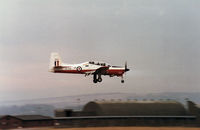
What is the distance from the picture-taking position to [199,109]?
391ft

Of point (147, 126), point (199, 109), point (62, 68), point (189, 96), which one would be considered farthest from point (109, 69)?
point (189, 96)

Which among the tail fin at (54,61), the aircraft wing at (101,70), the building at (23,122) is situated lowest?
the building at (23,122)

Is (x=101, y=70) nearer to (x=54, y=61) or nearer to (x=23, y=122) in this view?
(x=54, y=61)

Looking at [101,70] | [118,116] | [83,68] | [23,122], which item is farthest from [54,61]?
[23,122]

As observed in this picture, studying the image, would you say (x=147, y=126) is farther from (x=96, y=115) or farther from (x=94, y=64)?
(x=94, y=64)

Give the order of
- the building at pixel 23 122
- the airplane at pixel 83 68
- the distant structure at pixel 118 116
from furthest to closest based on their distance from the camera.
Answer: the building at pixel 23 122, the distant structure at pixel 118 116, the airplane at pixel 83 68

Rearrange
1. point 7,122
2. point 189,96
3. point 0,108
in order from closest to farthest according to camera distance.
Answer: point 7,122 → point 189,96 → point 0,108

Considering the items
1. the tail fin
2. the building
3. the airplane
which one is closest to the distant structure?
the building

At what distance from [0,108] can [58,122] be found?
4320 centimetres

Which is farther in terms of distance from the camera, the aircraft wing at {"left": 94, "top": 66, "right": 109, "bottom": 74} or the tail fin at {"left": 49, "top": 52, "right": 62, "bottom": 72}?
the aircraft wing at {"left": 94, "top": 66, "right": 109, "bottom": 74}

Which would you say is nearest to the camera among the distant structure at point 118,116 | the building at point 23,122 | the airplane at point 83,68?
the airplane at point 83,68

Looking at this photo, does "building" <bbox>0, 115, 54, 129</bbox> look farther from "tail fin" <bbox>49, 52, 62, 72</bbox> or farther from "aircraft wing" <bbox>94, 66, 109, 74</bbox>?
"tail fin" <bbox>49, 52, 62, 72</bbox>

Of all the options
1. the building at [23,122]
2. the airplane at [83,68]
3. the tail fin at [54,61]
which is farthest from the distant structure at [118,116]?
the tail fin at [54,61]

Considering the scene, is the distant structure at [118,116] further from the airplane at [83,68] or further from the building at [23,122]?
the airplane at [83,68]
